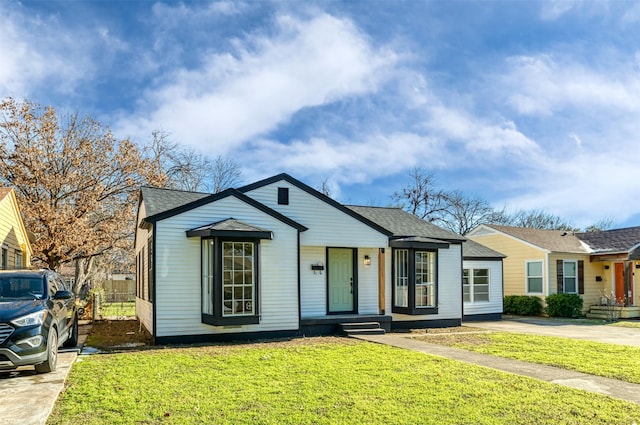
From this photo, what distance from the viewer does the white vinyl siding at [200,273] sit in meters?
12.0

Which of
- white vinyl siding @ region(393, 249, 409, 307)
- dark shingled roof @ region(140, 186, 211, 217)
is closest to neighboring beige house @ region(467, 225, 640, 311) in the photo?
white vinyl siding @ region(393, 249, 409, 307)

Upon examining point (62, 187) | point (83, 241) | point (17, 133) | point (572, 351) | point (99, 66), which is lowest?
point (572, 351)

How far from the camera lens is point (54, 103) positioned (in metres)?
21.2

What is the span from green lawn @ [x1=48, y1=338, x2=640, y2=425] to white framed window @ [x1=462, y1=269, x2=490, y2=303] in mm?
9890

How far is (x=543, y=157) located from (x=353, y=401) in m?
16.8

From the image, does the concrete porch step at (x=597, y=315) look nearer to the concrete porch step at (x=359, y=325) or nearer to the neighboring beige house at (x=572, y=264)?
the neighboring beige house at (x=572, y=264)

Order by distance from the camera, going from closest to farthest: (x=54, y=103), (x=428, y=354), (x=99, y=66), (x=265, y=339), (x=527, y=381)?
(x=527, y=381) < (x=428, y=354) < (x=265, y=339) < (x=99, y=66) < (x=54, y=103)

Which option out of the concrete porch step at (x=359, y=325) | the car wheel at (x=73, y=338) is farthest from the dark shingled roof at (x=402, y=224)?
the car wheel at (x=73, y=338)

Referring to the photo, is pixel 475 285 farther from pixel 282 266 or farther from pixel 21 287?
pixel 21 287

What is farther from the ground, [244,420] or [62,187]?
[62,187]

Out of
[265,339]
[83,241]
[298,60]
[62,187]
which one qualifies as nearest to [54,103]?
[62,187]

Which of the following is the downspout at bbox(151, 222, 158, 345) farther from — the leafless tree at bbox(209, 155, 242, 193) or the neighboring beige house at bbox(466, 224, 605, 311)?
the leafless tree at bbox(209, 155, 242, 193)

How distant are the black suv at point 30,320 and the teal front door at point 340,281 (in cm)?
730

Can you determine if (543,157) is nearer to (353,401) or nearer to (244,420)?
(353,401)
